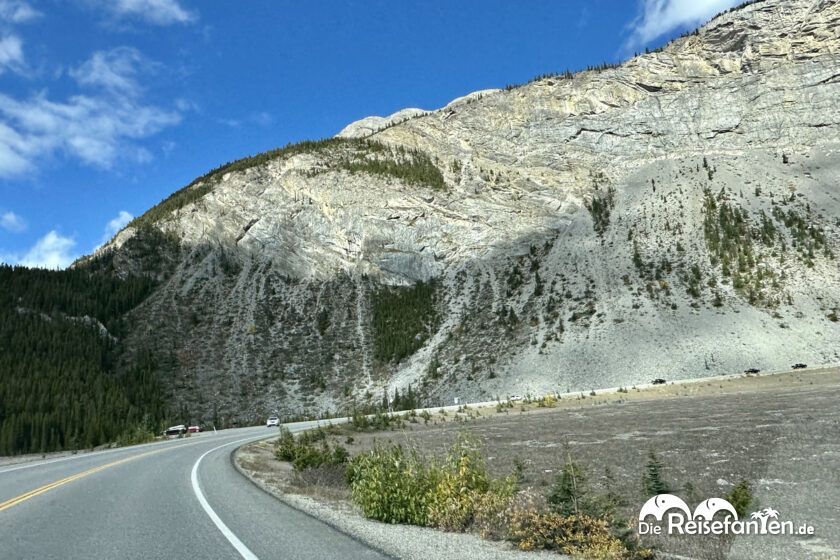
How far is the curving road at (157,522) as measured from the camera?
7877 mm

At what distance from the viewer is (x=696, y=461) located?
1545 centimetres

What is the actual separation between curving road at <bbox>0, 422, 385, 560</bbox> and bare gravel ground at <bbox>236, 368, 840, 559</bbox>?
235 centimetres

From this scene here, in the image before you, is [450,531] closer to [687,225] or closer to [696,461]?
[696,461]

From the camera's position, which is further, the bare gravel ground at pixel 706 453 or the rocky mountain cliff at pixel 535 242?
the rocky mountain cliff at pixel 535 242

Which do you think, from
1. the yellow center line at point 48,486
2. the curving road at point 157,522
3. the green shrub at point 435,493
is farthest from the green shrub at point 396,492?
the yellow center line at point 48,486

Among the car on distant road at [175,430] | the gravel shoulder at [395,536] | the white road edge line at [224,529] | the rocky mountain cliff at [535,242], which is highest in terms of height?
the rocky mountain cliff at [535,242]

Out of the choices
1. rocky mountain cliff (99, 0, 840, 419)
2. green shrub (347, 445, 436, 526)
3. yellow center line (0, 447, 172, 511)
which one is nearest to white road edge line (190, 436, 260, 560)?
green shrub (347, 445, 436, 526)

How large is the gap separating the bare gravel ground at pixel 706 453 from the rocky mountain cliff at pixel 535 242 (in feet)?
80.1

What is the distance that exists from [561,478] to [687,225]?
7337 centimetres

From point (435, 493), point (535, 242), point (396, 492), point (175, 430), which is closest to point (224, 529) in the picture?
point (396, 492)

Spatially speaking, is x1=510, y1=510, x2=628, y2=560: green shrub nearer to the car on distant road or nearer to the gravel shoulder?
the gravel shoulder

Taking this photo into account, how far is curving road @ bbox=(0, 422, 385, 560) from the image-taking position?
7.88m

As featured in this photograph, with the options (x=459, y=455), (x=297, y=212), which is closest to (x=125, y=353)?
(x=297, y=212)

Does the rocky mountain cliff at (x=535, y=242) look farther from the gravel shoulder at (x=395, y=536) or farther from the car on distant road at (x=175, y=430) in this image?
the gravel shoulder at (x=395, y=536)
